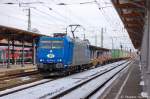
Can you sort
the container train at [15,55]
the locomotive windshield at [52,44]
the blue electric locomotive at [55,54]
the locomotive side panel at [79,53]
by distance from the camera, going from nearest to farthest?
the blue electric locomotive at [55,54] → the locomotive windshield at [52,44] → the locomotive side panel at [79,53] → the container train at [15,55]

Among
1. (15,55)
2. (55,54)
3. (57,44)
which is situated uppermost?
(57,44)

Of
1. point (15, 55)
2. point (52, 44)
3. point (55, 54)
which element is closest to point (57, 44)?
point (52, 44)

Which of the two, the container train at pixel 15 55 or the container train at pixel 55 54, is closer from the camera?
the container train at pixel 55 54

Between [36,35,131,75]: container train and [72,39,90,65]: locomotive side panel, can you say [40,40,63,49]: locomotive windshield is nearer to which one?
[36,35,131,75]: container train

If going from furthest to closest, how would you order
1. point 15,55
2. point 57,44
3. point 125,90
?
point 15,55
point 57,44
point 125,90

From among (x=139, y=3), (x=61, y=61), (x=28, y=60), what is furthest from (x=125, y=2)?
(x=28, y=60)

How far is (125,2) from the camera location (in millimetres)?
18406

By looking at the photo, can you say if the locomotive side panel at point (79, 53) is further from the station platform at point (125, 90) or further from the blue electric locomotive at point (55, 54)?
the station platform at point (125, 90)

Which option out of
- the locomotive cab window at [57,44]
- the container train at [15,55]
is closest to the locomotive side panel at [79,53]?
the locomotive cab window at [57,44]

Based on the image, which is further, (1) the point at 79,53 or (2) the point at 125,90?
(1) the point at 79,53

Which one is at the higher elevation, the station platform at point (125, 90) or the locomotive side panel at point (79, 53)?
the locomotive side panel at point (79, 53)

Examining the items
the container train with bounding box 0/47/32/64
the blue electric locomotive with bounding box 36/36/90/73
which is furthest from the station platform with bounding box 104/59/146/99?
the container train with bounding box 0/47/32/64

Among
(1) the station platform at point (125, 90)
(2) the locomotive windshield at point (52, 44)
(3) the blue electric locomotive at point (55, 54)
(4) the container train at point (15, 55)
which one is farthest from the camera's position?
(4) the container train at point (15, 55)

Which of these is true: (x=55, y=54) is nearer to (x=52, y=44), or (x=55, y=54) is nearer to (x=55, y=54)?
(x=55, y=54)
